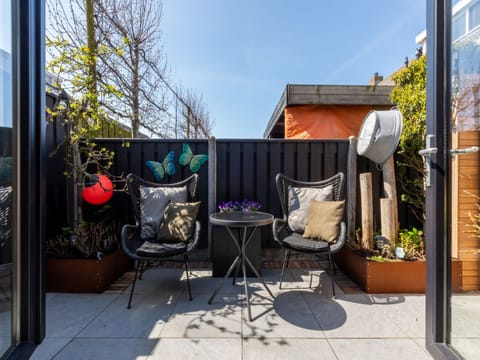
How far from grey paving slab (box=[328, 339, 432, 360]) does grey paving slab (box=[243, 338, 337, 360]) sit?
3.0 inches

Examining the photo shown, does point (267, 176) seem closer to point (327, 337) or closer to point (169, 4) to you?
point (327, 337)

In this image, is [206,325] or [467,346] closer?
[467,346]

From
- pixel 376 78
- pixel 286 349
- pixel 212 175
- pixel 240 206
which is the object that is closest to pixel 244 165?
pixel 212 175

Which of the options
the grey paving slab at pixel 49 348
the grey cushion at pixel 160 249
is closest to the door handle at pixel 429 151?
the grey cushion at pixel 160 249

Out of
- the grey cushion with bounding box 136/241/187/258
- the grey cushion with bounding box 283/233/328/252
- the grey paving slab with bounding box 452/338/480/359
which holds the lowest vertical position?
the grey paving slab with bounding box 452/338/480/359

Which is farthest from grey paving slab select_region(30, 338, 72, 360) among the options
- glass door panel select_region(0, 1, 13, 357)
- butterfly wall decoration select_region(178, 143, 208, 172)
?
butterfly wall decoration select_region(178, 143, 208, 172)

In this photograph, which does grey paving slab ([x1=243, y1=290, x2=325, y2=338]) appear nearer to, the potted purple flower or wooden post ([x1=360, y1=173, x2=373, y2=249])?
the potted purple flower

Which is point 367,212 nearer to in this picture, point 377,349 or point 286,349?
point 377,349

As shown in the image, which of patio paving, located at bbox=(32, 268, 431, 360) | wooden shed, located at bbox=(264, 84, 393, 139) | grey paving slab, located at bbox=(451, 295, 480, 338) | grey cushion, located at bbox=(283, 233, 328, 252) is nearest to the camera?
grey paving slab, located at bbox=(451, 295, 480, 338)

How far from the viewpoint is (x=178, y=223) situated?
2500 mm

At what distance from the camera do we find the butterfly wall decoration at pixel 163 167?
3.22 metres

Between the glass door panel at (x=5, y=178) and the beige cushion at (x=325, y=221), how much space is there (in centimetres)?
231

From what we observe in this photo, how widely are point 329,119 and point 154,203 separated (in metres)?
3.55

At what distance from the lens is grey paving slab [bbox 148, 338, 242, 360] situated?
1.47 metres
